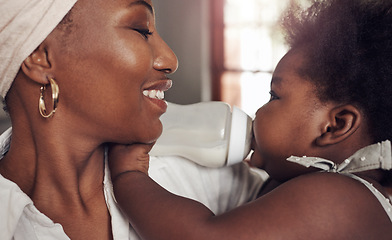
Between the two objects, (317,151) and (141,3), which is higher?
(141,3)

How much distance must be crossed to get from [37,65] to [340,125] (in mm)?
688

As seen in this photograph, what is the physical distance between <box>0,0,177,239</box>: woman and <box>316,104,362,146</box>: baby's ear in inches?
15.6

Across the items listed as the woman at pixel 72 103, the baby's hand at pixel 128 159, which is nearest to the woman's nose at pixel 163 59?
the woman at pixel 72 103

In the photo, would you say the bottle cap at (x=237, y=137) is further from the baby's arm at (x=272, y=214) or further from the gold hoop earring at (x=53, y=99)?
the gold hoop earring at (x=53, y=99)

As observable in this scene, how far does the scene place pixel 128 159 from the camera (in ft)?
3.06

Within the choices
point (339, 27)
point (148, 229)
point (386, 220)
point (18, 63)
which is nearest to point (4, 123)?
point (18, 63)

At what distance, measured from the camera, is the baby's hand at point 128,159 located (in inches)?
36.6

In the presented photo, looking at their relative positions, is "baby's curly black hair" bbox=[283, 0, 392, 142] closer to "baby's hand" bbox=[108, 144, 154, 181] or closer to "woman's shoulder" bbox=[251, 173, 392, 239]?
"woman's shoulder" bbox=[251, 173, 392, 239]

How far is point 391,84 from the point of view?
91 cm

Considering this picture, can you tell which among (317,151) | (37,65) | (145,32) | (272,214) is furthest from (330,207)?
(37,65)

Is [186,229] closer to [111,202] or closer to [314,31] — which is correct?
[111,202]

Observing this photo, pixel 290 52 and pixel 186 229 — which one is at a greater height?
pixel 290 52

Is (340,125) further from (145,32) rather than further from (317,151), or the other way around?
(145,32)

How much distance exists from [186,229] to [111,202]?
221mm
